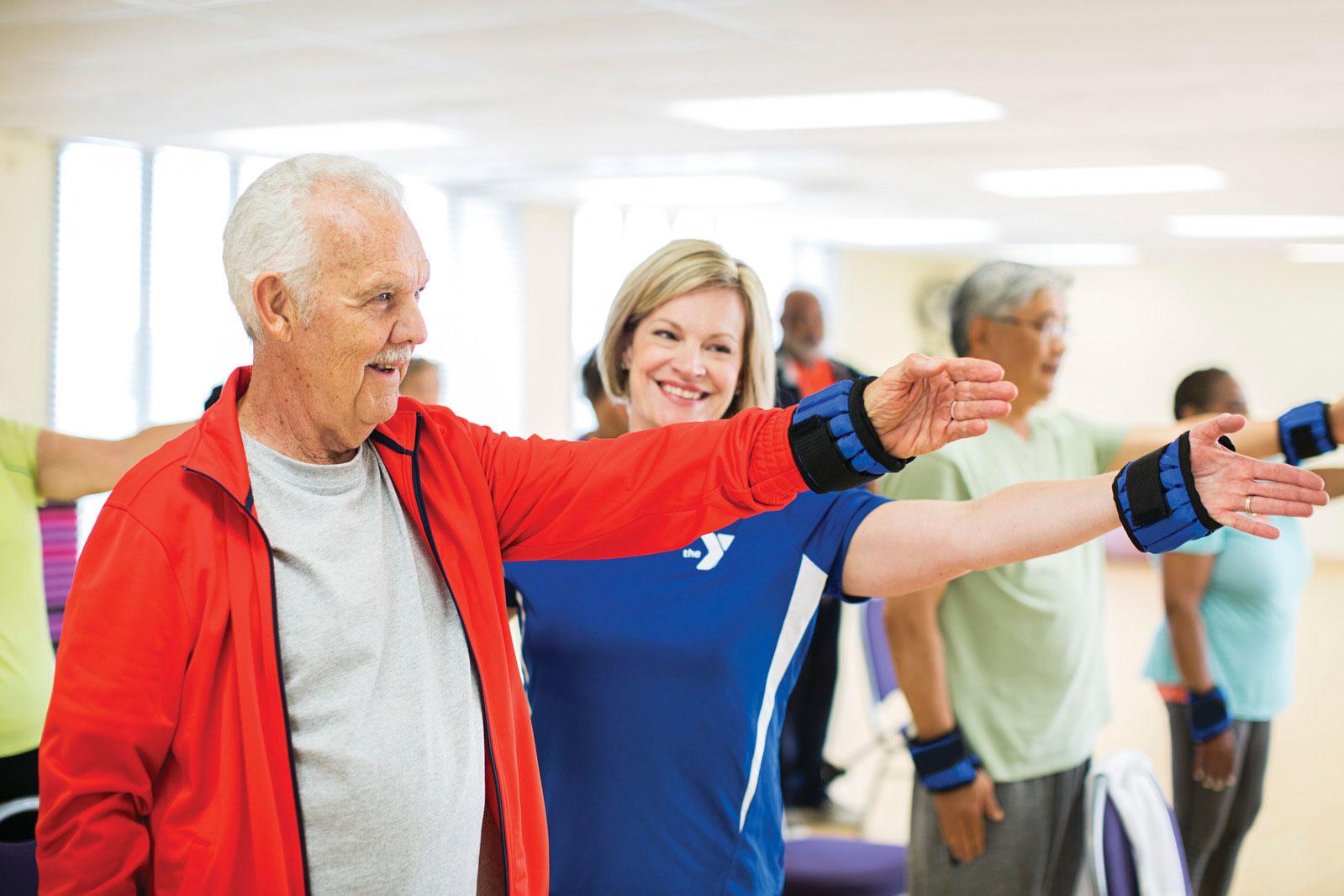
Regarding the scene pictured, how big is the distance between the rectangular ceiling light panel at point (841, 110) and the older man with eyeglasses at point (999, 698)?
3.21 m

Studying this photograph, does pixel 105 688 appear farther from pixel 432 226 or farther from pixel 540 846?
pixel 432 226

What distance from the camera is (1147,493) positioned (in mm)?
1325

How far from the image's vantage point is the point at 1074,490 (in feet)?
4.65

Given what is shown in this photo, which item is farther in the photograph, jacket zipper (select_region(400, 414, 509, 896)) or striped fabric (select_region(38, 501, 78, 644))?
striped fabric (select_region(38, 501, 78, 644))

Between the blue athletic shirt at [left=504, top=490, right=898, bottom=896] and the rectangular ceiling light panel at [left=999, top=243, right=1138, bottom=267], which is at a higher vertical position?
the rectangular ceiling light panel at [left=999, top=243, right=1138, bottom=267]

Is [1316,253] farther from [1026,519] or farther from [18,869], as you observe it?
[18,869]

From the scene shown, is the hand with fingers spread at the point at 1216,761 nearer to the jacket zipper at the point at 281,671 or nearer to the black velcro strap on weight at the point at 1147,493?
the black velcro strap on weight at the point at 1147,493

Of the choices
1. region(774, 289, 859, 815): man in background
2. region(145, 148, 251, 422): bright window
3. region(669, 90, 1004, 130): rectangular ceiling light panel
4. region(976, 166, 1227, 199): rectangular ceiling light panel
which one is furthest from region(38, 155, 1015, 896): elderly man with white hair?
region(976, 166, 1227, 199): rectangular ceiling light panel

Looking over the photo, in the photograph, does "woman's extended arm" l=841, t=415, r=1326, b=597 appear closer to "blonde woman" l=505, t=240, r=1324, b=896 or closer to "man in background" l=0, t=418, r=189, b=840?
"blonde woman" l=505, t=240, r=1324, b=896

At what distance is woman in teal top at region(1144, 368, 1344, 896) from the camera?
3.26 m

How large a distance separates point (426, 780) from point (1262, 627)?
2.69 metres

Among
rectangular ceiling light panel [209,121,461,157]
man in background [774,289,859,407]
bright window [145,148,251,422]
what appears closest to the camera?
man in background [774,289,859,407]

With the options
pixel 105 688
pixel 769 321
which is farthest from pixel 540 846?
pixel 769 321

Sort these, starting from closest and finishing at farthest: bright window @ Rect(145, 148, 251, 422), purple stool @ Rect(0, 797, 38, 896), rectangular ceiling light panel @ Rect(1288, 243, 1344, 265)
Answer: purple stool @ Rect(0, 797, 38, 896) → bright window @ Rect(145, 148, 251, 422) → rectangular ceiling light panel @ Rect(1288, 243, 1344, 265)
